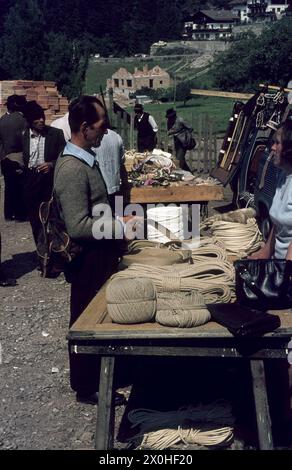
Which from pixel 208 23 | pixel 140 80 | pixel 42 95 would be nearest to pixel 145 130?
pixel 42 95

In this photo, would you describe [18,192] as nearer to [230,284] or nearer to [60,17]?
[230,284]

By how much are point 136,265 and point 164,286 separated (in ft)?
1.16

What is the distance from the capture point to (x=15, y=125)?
38.3 ft

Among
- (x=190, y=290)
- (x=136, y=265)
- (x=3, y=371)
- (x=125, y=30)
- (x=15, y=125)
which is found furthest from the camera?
(x=125, y=30)

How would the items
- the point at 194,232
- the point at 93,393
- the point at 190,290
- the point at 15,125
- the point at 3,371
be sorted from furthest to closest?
the point at 15,125
the point at 194,232
the point at 3,371
the point at 93,393
the point at 190,290

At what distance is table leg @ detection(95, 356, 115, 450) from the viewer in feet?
13.5

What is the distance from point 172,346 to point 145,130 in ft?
41.0

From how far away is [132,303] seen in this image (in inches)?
162

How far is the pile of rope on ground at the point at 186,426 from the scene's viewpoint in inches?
181

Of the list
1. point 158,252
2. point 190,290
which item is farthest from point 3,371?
point 190,290

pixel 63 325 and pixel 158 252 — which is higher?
pixel 158 252

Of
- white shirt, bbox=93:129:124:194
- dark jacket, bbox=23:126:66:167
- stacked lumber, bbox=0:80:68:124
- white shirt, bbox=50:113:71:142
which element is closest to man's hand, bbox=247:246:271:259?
white shirt, bbox=93:129:124:194

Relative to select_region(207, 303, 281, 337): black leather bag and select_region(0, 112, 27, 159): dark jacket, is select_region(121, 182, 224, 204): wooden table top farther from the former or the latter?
select_region(207, 303, 281, 337): black leather bag

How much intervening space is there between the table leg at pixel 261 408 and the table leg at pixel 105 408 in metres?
0.76
